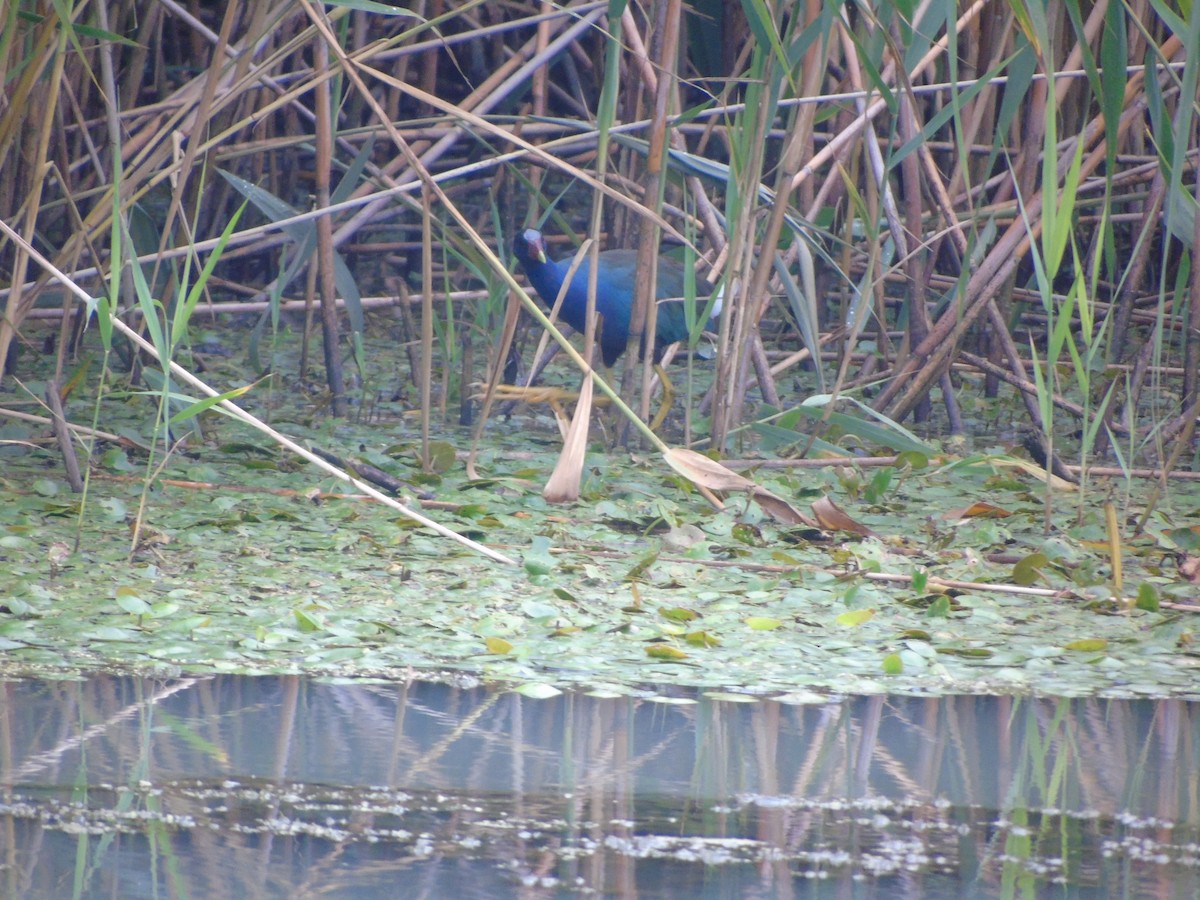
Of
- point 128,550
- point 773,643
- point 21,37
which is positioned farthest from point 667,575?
point 21,37

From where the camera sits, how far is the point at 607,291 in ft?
12.4

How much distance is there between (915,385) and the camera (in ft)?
10.2

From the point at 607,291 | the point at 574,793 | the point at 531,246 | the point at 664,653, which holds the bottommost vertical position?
the point at 574,793

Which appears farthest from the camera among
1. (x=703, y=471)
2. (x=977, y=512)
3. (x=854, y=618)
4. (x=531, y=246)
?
(x=531, y=246)

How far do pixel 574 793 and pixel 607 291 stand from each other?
257 cm

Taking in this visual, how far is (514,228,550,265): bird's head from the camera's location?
3918 mm


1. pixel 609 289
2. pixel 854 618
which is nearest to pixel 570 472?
pixel 854 618

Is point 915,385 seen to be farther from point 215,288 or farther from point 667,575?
point 215,288

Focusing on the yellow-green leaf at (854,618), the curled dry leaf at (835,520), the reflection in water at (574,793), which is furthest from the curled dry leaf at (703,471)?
the reflection in water at (574,793)

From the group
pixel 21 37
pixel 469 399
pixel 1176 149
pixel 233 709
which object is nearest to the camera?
pixel 233 709

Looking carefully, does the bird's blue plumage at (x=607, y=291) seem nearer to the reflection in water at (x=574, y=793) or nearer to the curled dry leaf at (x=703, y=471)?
the curled dry leaf at (x=703, y=471)

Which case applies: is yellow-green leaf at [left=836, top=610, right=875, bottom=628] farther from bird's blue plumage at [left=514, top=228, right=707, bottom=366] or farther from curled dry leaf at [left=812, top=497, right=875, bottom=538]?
bird's blue plumage at [left=514, top=228, right=707, bottom=366]

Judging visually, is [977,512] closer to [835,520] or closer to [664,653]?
[835,520]

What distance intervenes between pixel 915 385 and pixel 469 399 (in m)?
A: 1.00
